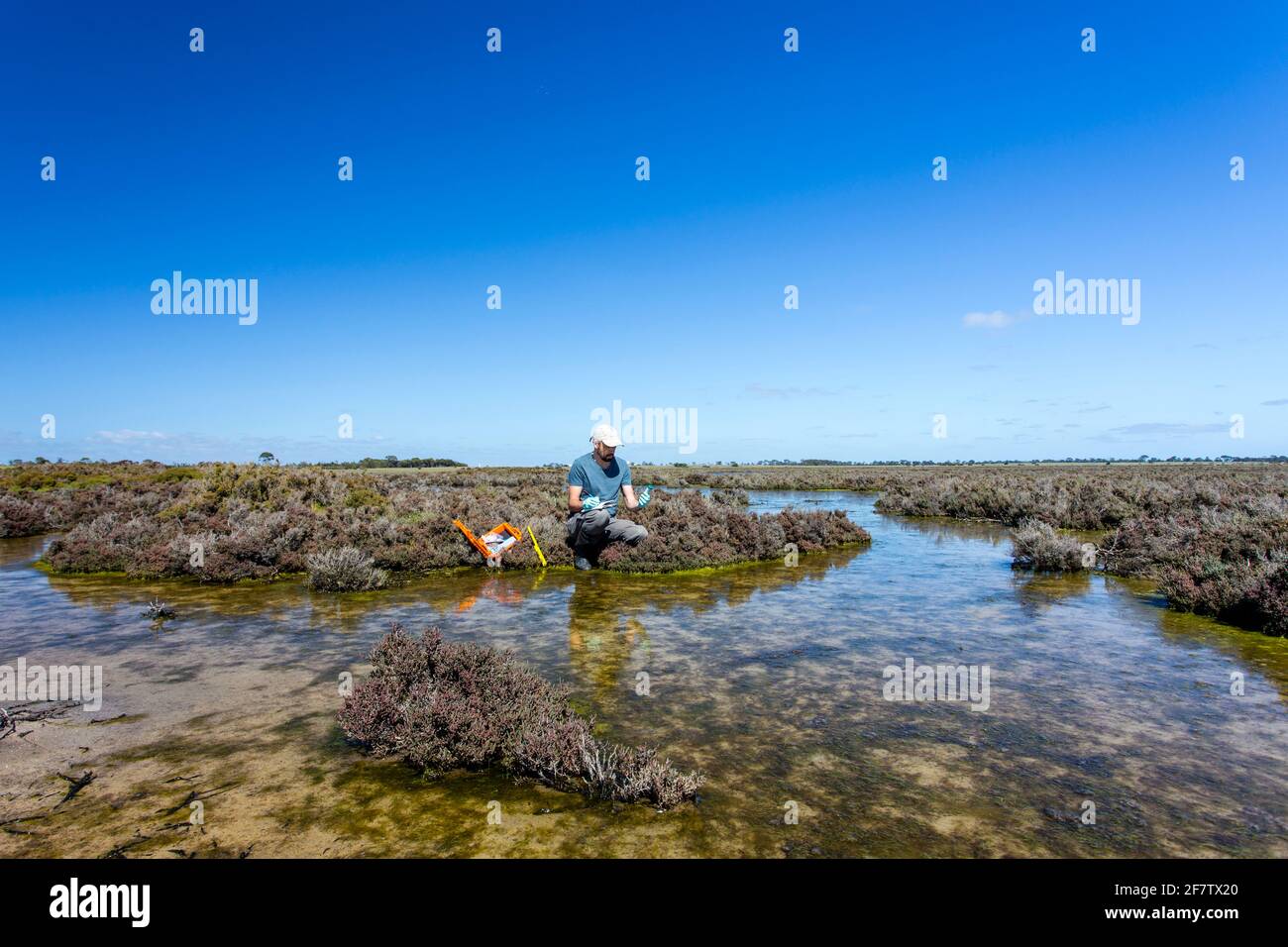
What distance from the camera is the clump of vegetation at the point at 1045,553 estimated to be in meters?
11.8

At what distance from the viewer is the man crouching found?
33.7 feet

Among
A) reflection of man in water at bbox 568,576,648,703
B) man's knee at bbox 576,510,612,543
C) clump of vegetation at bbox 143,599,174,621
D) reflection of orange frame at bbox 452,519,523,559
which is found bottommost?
reflection of man in water at bbox 568,576,648,703

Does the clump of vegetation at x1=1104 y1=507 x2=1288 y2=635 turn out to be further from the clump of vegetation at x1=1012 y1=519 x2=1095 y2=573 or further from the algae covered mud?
the clump of vegetation at x1=1012 y1=519 x2=1095 y2=573

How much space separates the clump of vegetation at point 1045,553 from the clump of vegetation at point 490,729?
34.7 ft

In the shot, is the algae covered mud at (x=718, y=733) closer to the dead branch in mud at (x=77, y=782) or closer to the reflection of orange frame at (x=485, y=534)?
the dead branch in mud at (x=77, y=782)

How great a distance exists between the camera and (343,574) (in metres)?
10.1

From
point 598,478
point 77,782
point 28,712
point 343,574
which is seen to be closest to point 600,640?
point 598,478

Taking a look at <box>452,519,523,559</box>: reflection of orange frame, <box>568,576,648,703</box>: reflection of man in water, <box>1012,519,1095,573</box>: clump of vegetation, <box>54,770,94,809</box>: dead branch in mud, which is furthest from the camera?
<box>452,519,523,559</box>: reflection of orange frame

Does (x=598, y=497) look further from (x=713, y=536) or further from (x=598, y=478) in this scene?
(x=713, y=536)

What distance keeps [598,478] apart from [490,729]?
666cm

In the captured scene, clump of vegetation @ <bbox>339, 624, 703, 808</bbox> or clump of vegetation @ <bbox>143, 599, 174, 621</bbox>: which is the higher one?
clump of vegetation @ <bbox>339, 624, 703, 808</bbox>

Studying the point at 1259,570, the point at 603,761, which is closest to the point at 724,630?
the point at 603,761

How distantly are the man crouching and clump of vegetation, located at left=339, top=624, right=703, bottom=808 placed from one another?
5101 mm

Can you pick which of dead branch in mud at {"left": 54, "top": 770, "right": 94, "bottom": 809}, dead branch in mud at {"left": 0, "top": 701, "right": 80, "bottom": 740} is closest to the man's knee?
dead branch in mud at {"left": 0, "top": 701, "right": 80, "bottom": 740}
